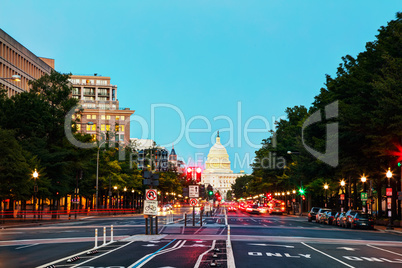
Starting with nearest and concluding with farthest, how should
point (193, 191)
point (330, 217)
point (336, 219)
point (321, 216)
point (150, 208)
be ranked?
1. point (150, 208)
2. point (193, 191)
3. point (336, 219)
4. point (330, 217)
5. point (321, 216)

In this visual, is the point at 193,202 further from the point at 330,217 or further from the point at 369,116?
the point at 330,217

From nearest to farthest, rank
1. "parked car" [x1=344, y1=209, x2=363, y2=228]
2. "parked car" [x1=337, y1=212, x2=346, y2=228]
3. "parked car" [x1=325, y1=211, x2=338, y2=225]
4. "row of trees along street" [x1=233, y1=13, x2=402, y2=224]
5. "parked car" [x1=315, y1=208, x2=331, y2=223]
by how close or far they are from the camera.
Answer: "row of trees along street" [x1=233, y1=13, x2=402, y2=224], "parked car" [x1=344, y1=209, x2=363, y2=228], "parked car" [x1=337, y1=212, x2=346, y2=228], "parked car" [x1=325, y1=211, x2=338, y2=225], "parked car" [x1=315, y1=208, x2=331, y2=223]

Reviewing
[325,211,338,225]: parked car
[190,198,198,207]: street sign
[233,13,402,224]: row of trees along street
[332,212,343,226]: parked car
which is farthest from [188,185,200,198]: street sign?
[325,211,338,225]: parked car

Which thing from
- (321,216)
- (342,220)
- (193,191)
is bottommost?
(321,216)

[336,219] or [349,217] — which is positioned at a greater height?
[349,217]

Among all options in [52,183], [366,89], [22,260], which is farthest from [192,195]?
[52,183]

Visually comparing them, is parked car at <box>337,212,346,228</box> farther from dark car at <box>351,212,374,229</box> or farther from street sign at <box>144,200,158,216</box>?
street sign at <box>144,200,158,216</box>

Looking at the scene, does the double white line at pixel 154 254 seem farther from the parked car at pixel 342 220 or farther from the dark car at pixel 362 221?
the parked car at pixel 342 220

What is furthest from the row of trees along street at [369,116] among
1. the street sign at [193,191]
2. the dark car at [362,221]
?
the street sign at [193,191]

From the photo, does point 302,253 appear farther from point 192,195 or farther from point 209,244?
point 192,195

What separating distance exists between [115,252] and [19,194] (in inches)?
1367

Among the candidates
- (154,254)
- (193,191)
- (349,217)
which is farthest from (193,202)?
(154,254)

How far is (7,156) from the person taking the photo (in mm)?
49125

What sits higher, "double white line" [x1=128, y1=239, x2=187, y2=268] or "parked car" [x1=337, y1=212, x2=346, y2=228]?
"double white line" [x1=128, y1=239, x2=187, y2=268]
